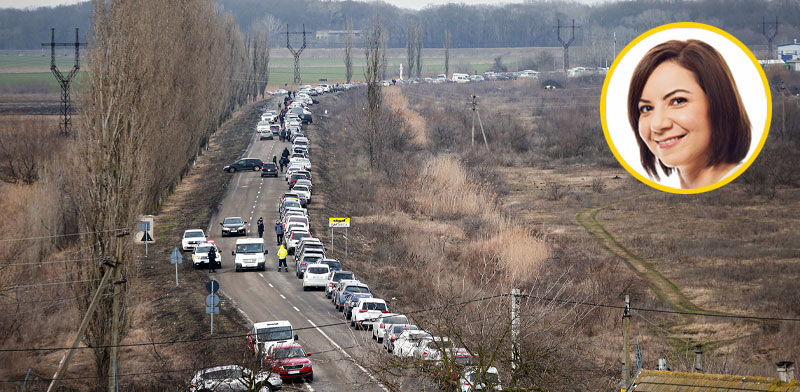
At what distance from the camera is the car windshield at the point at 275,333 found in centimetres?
3111

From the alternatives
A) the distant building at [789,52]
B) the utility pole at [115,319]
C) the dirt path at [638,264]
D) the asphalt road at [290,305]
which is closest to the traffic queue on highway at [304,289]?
the asphalt road at [290,305]

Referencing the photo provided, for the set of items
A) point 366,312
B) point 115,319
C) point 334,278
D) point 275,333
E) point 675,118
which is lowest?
point 334,278

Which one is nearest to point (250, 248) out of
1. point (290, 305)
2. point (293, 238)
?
point (293, 238)

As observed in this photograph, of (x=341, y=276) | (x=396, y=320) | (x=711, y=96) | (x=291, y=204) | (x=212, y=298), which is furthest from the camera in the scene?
(x=291, y=204)

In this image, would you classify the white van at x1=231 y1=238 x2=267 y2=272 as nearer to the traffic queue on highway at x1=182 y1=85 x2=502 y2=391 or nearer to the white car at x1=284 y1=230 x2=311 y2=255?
the traffic queue on highway at x1=182 y1=85 x2=502 y2=391

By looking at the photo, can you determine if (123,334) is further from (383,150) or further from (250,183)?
(383,150)

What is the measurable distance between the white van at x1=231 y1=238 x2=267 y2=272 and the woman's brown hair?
103ft

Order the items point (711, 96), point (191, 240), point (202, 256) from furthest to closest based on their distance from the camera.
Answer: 1. point (191, 240)
2. point (202, 256)
3. point (711, 96)

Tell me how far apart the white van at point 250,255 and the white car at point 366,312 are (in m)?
12.1

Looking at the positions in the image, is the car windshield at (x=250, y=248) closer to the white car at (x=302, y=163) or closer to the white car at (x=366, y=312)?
the white car at (x=366, y=312)

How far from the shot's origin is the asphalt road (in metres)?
29.4

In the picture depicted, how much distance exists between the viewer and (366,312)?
35.1 metres

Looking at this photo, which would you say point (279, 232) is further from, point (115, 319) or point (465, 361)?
point (465, 361)

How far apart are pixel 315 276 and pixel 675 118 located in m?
27.3
